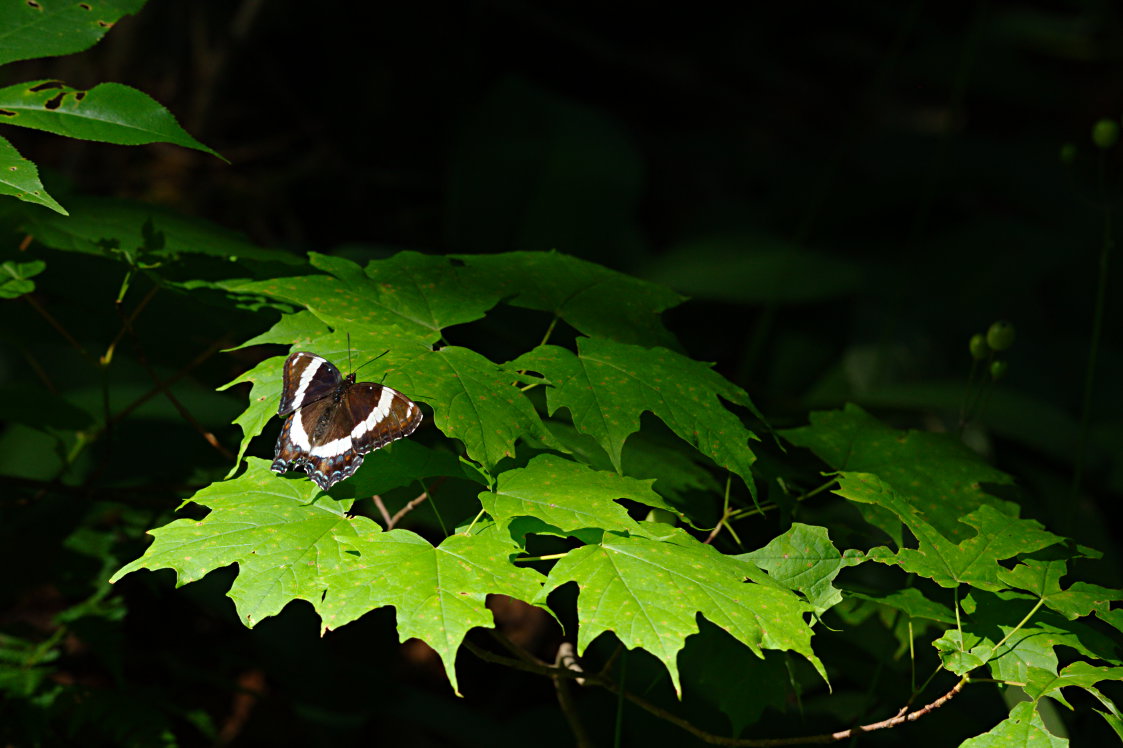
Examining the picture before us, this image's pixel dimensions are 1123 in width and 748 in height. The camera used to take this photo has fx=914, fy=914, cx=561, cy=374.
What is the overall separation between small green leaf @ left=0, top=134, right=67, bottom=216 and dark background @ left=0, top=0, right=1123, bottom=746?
0.64 metres

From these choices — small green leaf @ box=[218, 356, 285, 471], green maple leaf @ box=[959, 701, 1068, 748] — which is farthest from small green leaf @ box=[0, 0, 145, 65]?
green maple leaf @ box=[959, 701, 1068, 748]

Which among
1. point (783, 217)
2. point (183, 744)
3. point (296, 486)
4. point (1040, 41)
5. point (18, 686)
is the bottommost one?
point (183, 744)

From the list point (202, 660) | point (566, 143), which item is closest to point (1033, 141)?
point (566, 143)

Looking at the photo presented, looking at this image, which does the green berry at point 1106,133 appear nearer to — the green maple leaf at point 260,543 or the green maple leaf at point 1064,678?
the green maple leaf at point 1064,678

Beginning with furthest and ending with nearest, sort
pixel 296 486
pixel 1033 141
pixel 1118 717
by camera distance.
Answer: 1. pixel 1033 141
2. pixel 296 486
3. pixel 1118 717

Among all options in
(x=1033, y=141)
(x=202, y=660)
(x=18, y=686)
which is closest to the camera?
(x=18, y=686)

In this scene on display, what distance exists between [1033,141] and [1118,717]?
204 inches

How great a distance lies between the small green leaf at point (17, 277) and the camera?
1.12 meters

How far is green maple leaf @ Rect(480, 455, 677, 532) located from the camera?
2.62 ft

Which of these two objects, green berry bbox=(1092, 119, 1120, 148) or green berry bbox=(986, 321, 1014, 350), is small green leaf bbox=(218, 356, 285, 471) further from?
green berry bbox=(1092, 119, 1120, 148)

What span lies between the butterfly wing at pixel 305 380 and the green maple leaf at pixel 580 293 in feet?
0.78

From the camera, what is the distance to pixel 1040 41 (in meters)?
6.26

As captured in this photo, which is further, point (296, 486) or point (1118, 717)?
point (296, 486)

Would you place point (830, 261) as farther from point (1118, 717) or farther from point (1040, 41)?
point (1040, 41)
